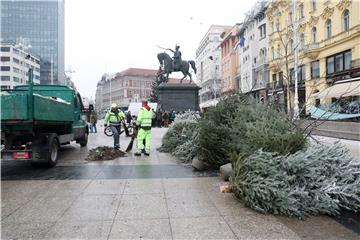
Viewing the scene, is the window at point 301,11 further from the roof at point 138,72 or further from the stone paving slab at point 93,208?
the roof at point 138,72

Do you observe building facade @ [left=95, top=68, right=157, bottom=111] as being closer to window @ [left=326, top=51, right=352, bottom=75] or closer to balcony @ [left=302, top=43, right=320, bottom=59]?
balcony @ [left=302, top=43, right=320, bottom=59]

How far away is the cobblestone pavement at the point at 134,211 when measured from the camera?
14.9 ft

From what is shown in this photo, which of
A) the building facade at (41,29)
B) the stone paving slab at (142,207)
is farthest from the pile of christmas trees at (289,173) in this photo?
the building facade at (41,29)

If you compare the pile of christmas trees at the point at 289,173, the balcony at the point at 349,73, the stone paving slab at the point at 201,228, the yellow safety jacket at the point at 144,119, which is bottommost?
the stone paving slab at the point at 201,228

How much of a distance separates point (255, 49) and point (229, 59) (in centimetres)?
1960

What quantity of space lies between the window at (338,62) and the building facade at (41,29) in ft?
231

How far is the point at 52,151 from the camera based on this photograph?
30.8 ft

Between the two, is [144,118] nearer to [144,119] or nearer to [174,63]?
[144,119]

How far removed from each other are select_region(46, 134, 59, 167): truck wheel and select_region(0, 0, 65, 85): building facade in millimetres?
86171

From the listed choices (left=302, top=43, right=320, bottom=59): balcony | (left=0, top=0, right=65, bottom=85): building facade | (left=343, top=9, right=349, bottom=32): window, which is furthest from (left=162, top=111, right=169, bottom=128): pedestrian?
(left=0, top=0, right=65, bottom=85): building facade

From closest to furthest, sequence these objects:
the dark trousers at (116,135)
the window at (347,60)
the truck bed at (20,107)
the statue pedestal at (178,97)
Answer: the truck bed at (20,107), the dark trousers at (116,135), the statue pedestal at (178,97), the window at (347,60)

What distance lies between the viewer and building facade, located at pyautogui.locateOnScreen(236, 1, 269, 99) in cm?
5565

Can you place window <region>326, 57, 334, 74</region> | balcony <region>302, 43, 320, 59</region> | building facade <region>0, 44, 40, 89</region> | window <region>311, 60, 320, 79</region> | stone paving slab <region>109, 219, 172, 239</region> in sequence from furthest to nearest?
building facade <region>0, 44, 40, 89</region> < window <region>311, 60, 320, 79</region> < balcony <region>302, 43, 320, 59</region> < window <region>326, 57, 334, 74</region> < stone paving slab <region>109, 219, 172, 239</region>

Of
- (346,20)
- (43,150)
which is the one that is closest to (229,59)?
(346,20)
